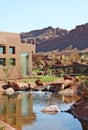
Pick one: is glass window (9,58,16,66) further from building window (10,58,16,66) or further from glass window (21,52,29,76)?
glass window (21,52,29,76)

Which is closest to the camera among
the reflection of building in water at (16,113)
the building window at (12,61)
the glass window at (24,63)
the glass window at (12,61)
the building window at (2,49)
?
the reflection of building in water at (16,113)

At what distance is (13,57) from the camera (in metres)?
83.1

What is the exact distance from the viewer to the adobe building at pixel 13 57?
79838 mm

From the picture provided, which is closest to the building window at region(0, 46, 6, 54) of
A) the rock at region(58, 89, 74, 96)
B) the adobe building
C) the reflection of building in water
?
the adobe building

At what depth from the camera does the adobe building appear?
3143 inches

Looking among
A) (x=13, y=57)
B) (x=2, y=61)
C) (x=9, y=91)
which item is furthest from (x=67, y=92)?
(x=13, y=57)

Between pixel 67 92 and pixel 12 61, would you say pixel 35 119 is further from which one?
pixel 12 61

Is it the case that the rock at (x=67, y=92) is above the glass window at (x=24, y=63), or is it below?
below

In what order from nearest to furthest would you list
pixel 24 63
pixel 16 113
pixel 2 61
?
pixel 16 113
pixel 2 61
pixel 24 63

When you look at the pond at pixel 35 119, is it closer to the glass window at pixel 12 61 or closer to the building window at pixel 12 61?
the glass window at pixel 12 61

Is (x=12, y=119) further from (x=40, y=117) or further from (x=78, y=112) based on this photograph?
(x=78, y=112)

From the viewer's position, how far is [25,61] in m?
88.4

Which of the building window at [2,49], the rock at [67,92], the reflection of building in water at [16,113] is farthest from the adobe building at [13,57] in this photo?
the reflection of building in water at [16,113]

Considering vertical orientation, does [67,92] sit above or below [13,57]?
below
